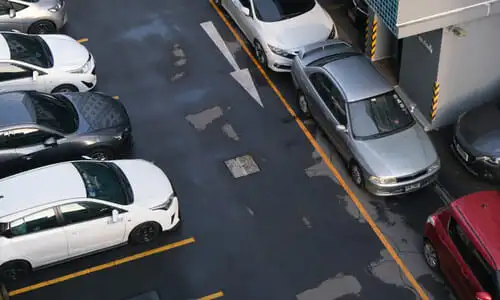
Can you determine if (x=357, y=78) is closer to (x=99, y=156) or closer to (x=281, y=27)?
(x=281, y=27)

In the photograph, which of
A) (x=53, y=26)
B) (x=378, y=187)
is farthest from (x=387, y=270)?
(x=53, y=26)

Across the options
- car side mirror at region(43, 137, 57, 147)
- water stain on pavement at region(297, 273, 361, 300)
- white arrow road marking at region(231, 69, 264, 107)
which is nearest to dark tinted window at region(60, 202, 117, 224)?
Result: car side mirror at region(43, 137, 57, 147)

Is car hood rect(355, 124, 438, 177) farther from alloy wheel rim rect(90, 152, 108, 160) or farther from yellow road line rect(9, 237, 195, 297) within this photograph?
alloy wheel rim rect(90, 152, 108, 160)

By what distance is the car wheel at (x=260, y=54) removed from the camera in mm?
18953

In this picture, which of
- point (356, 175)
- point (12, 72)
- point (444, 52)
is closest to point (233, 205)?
point (356, 175)

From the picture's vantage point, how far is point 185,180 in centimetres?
1628

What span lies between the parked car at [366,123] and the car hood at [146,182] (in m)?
3.89

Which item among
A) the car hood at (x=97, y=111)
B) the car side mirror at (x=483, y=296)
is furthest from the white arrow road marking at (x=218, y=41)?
the car side mirror at (x=483, y=296)

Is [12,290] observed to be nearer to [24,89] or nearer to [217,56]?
[24,89]

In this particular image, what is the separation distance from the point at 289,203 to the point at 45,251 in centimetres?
493

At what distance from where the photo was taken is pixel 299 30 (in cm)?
1884

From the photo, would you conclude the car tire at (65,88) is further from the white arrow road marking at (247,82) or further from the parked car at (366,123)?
the parked car at (366,123)

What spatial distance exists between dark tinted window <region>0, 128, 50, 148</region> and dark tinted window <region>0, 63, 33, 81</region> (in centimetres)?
241

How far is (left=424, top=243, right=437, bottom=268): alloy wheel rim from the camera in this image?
46.3ft
